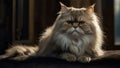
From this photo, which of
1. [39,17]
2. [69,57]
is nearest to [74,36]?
[69,57]

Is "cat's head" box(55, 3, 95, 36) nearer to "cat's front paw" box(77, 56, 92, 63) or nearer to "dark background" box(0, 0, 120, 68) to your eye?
"cat's front paw" box(77, 56, 92, 63)

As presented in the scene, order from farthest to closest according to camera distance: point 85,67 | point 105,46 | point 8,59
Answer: point 105,46, point 8,59, point 85,67

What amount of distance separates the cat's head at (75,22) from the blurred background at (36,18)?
3.71 feet

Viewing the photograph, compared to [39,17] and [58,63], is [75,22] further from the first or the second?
[39,17]

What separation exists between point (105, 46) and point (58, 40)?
1287 mm

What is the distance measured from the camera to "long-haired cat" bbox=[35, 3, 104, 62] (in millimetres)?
1912

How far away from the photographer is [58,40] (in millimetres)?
1952

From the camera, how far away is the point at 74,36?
1928 mm

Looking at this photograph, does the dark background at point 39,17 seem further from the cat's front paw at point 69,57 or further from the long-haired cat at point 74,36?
the cat's front paw at point 69,57

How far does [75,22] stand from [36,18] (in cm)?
145

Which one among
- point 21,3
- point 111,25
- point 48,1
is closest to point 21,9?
point 21,3

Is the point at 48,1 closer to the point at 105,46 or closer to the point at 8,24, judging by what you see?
the point at 8,24

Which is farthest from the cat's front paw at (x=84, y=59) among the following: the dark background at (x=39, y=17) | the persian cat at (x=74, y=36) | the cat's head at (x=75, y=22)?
the dark background at (x=39, y=17)

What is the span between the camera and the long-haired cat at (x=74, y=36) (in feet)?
6.27
